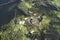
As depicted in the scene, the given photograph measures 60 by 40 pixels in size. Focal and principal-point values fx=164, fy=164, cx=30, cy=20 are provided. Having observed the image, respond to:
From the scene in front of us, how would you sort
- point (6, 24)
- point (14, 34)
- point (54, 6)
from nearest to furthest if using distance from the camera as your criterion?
1. point (14, 34)
2. point (6, 24)
3. point (54, 6)

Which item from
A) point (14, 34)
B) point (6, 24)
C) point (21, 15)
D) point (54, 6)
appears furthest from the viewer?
point (54, 6)

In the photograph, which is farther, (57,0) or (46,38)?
(57,0)

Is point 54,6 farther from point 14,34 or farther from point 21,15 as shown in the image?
point 14,34

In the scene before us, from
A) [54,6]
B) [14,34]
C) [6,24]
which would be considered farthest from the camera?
[54,6]

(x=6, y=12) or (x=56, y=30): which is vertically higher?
(x=6, y=12)

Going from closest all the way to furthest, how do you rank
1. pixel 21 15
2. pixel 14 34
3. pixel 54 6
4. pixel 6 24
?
pixel 14 34 → pixel 6 24 → pixel 21 15 → pixel 54 6

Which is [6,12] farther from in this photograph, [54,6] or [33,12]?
[54,6]

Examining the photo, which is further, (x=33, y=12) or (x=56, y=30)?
(x=33, y=12)

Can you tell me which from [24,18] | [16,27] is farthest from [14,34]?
[24,18]

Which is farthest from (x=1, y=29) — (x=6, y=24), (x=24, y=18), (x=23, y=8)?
(x=23, y=8)
